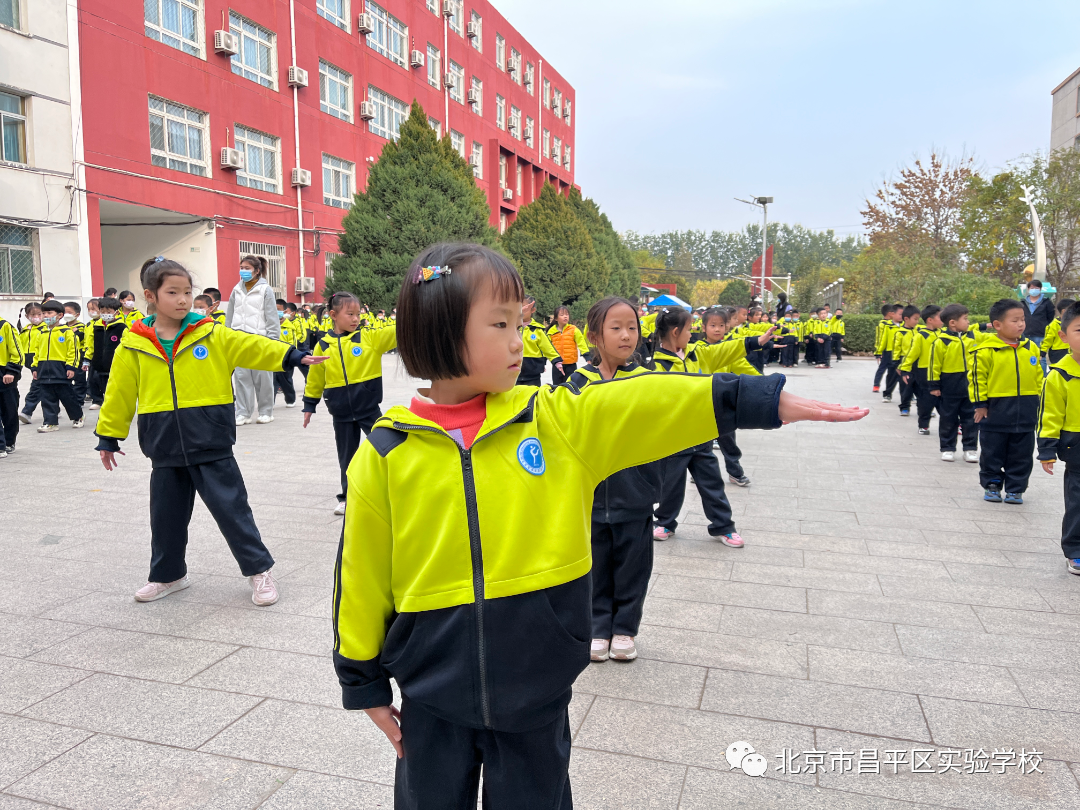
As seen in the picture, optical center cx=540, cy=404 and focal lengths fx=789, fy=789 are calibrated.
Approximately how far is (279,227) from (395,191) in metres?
4.11

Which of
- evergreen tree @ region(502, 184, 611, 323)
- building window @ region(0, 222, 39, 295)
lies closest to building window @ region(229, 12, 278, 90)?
building window @ region(0, 222, 39, 295)

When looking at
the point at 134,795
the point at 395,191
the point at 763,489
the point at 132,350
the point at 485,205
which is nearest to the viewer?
the point at 134,795

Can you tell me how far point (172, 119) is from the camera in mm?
18000

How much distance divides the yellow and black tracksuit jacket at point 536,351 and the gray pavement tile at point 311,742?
701cm

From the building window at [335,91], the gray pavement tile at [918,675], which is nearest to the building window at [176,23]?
the building window at [335,91]

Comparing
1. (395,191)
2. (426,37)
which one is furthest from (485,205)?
(426,37)

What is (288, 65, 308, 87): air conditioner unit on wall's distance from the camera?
70.1ft

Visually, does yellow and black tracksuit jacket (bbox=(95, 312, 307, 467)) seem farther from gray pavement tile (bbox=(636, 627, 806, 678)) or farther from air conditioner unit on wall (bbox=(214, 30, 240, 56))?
air conditioner unit on wall (bbox=(214, 30, 240, 56))

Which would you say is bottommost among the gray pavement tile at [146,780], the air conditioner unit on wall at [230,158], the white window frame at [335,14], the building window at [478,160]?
the gray pavement tile at [146,780]

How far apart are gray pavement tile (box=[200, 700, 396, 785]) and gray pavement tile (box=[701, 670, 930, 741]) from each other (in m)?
1.23

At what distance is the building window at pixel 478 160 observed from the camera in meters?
34.5

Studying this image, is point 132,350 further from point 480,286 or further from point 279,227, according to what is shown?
point 279,227

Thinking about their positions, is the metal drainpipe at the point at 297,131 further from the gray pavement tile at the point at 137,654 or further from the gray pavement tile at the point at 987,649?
the gray pavement tile at the point at 987,649

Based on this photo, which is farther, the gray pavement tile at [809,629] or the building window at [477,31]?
the building window at [477,31]
